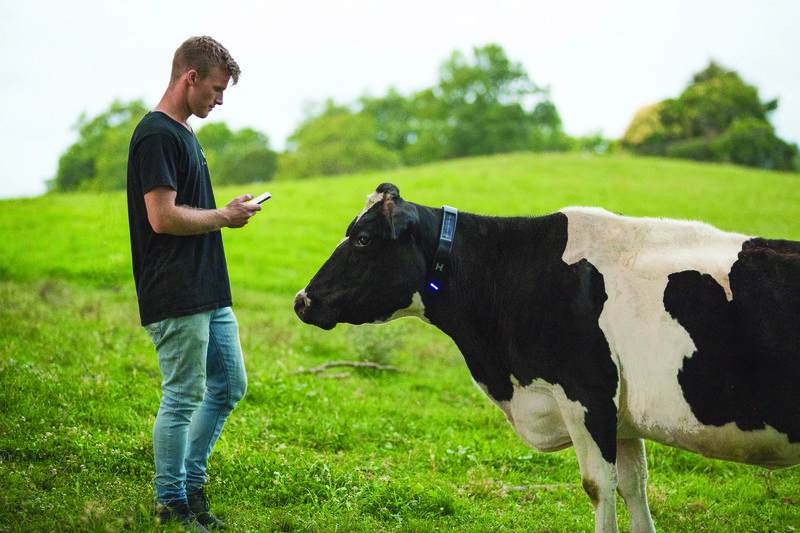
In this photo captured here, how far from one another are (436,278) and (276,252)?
17.1 m

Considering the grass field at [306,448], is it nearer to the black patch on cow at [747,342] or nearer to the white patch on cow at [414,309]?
the white patch on cow at [414,309]

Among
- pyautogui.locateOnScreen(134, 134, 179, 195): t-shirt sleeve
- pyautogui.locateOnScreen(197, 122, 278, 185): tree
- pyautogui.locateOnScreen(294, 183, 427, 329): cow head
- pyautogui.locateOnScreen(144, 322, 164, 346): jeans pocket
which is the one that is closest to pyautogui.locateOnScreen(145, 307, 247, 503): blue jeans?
pyautogui.locateOnScreen(144, 322, 164, 346): jeans pocket

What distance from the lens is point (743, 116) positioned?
62031 millimetres

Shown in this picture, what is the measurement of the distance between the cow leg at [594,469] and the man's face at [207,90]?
2.88 metres

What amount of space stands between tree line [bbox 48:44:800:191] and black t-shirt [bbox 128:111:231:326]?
41.9m

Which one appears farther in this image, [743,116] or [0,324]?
[743,116]

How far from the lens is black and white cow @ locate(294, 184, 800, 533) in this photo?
3711 millimetres

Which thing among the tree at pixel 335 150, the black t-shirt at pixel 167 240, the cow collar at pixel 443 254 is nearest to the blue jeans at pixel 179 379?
the black t-shirt at pixel 167 240

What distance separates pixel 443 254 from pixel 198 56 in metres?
2.01

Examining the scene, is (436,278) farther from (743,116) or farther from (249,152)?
(743,116)

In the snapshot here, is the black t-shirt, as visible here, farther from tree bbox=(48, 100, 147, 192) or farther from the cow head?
tree bbox=(48, 100, 147, 192)

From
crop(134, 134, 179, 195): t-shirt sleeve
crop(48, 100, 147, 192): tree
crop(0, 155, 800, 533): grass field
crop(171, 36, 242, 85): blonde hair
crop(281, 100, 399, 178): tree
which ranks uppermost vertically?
crop(281, 100, 399, 178): tree

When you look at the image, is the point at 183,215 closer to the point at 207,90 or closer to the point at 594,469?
the point at 207,90

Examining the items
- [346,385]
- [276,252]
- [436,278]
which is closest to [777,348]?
[436,278]
